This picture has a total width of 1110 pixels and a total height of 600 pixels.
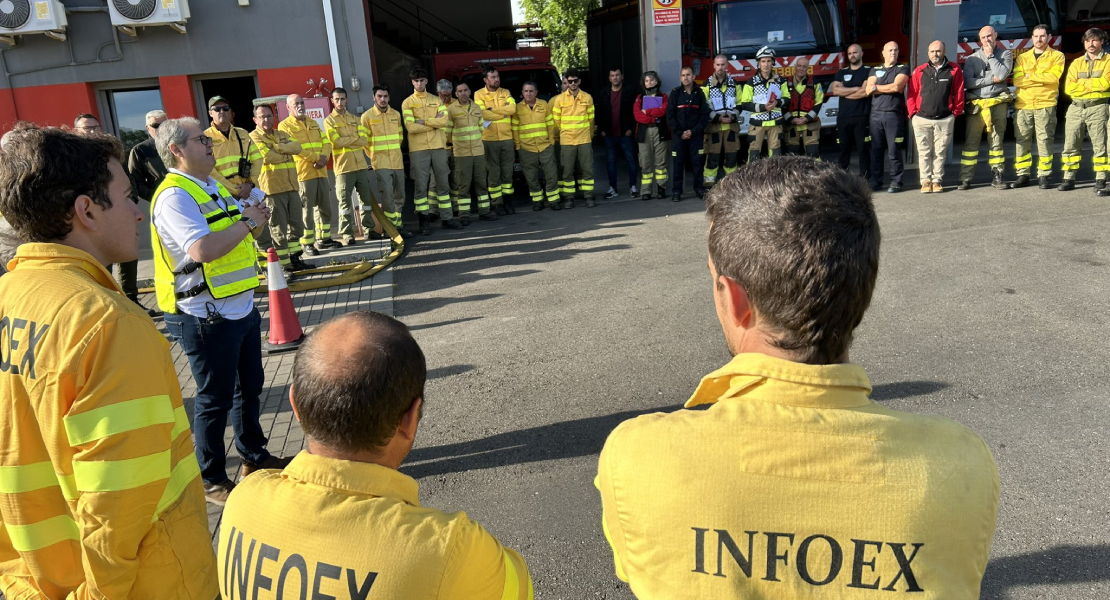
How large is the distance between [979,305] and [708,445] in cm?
590

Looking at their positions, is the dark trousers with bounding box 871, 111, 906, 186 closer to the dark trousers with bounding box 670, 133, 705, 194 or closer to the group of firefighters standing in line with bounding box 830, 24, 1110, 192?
the group of firefighters standing in line with bounding box 830, 24, 1110, 192

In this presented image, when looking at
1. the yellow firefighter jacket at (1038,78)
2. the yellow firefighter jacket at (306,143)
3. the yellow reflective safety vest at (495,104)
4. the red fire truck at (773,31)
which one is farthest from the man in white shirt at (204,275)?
the red fire truck at (773,31)

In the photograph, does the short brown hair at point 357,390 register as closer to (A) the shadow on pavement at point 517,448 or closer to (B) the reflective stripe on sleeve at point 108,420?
(B) the reflective stripe on sleeve at point 108,420

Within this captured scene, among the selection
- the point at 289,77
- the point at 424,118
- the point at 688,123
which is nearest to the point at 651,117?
the point at 688,123

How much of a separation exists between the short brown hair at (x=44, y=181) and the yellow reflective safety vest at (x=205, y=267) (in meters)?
1.62

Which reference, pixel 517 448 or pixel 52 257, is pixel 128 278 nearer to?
pixel 517 448

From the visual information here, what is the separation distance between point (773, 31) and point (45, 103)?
11.9m

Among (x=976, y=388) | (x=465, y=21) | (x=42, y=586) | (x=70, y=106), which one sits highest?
(x=465, y=21)

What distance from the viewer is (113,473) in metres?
1.88

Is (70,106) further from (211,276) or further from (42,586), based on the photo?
(42,586)

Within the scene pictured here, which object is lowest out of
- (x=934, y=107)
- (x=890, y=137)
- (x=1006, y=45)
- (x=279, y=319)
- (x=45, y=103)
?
(x=279, y=319)

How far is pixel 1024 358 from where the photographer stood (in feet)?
16.4

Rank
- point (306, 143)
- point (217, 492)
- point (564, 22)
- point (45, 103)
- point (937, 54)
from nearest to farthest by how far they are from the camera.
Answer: point (217, 492), point (306, 143), point (937, 54), point (45, 103), point (564, 22)

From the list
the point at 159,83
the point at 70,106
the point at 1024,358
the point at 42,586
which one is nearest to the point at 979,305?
the point at 1024,358
